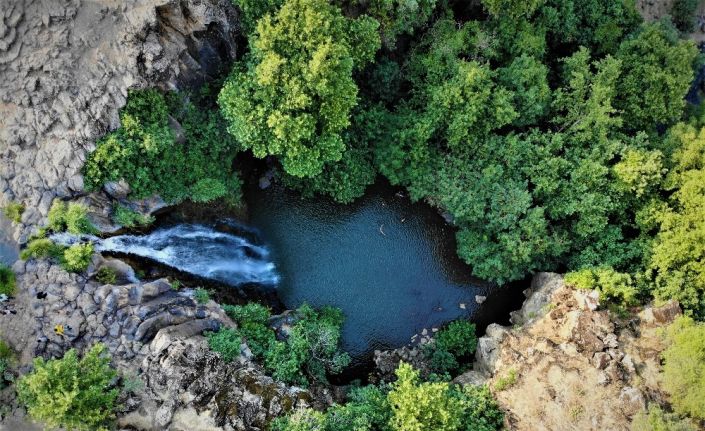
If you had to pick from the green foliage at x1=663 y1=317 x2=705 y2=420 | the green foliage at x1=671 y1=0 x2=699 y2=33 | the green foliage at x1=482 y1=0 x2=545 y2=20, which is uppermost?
the green foliage at x1=671 y1=0 x2=699 y2=33

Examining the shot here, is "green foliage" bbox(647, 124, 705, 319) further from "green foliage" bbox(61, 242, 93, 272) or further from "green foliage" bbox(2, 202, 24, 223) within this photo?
"green foliage" bbox(2, 202, 24, 223)

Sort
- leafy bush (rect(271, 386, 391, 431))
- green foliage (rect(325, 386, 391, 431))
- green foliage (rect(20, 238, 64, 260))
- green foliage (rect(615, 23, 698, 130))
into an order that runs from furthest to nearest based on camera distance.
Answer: green foliage (rect(615, 23, 698, 130))
green foliage (rect(20, 238, 64, 260))
green foliage (rect(325, 386, 391, 431))
leafy bush (rect(271, 386, 391, 431))

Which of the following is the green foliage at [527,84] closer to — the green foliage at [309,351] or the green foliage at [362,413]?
the green foliage at [309,351]

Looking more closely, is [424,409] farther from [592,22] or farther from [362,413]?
[592,22]

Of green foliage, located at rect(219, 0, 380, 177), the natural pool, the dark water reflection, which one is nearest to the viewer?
green foliage, located at rect(219, 0, 380, 177)

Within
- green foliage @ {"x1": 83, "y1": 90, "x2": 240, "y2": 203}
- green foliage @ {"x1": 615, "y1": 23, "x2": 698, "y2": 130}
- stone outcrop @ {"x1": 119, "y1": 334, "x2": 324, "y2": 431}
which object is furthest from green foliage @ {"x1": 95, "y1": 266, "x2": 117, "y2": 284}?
green foliage @ {"x1": 615, "y1": 23, "x2": 698, "y2": 130}

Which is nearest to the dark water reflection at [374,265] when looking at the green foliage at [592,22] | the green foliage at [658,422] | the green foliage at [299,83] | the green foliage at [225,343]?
the green foliage at [299,83]

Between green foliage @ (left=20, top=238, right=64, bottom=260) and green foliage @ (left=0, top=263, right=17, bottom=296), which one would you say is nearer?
green foliage @ (left=0, top=263, right=17, bottom=296)

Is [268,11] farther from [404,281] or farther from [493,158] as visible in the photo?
[404,281]
